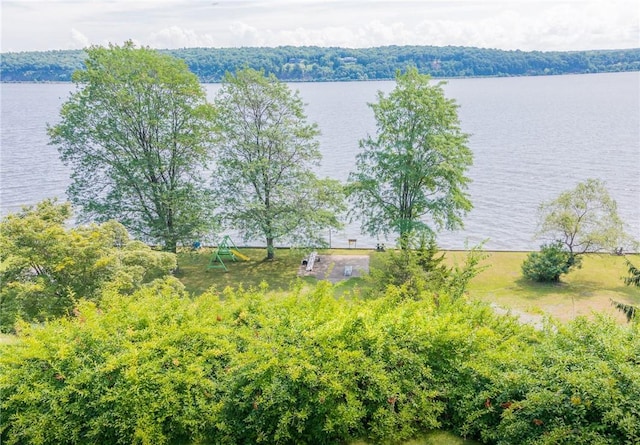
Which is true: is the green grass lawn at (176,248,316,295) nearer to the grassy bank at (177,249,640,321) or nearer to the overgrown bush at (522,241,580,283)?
the grassy bank at (177,249,640,321)

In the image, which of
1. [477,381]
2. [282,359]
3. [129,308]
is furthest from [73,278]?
[477,381]

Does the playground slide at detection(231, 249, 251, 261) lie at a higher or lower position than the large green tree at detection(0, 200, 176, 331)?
lower

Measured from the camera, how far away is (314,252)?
83.3 feet

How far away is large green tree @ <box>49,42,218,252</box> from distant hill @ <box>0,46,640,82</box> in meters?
91.6

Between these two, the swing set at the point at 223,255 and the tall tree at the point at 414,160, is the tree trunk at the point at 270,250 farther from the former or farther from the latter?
the tall tree at the point at 414,160

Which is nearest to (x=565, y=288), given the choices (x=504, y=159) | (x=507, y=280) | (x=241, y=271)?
(x=507, y=280)

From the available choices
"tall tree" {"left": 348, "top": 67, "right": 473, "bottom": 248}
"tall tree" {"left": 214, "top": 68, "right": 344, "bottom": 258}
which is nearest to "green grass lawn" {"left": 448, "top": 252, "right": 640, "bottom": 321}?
"tall tree" {"left": 348, "top": 67, "right": 473, "bottom": 248}

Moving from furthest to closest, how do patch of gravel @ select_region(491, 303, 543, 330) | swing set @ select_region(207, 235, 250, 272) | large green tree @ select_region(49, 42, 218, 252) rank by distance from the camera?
swing set @ select_region(207, 235, 250, 272)
large green tree @ select_region(49, 42, 218, 252)
patch of gravel @ select_region(491, 303, 543, 330)

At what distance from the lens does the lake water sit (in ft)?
110

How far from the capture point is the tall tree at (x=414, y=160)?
77.0 ft

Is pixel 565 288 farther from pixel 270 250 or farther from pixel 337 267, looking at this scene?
pixel 270 250

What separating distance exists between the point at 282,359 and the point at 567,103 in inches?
3847

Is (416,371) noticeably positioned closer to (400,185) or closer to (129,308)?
(129,308)

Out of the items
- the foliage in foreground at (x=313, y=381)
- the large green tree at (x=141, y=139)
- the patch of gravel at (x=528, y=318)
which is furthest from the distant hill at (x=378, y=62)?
the foliage in foreground at (x=313, y=381)
